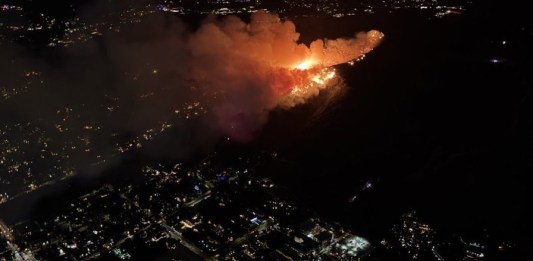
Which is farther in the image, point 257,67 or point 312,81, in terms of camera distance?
point 312,81

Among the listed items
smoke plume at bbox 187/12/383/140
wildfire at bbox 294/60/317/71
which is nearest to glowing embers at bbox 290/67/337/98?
smoke plume at bbox 187/12/383/140

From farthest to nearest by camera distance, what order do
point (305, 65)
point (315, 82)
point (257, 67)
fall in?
1. point (305, 65)
2. point (315, 82)
3. point (257, 67)

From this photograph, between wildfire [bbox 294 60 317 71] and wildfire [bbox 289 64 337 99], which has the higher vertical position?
wildfire [bbox 294 60 317 71]

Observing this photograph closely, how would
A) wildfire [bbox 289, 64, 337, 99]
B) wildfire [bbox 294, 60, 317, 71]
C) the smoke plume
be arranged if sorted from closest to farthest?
1. the smoke plume
2. wildfire [bbox 289, 64, 337, 99]
3. wildfire [bbox 294, 60, 317, 71]

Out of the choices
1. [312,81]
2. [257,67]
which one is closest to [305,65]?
[312,81]

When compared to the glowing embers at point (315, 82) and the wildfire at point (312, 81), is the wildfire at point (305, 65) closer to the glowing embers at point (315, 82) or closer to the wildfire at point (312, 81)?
the wildfire at point (312, 81)

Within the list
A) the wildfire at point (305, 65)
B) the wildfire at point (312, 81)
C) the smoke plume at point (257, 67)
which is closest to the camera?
the smoke plume at point (257, 67)

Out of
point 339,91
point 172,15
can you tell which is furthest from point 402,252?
point 172,15

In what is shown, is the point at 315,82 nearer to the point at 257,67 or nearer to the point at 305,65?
the point at 305,65

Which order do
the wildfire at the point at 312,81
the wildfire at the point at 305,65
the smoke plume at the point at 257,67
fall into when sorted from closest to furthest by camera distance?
the smoke plume at the point at 257,67, the wildfire at the point at 312,81, the wildfire at the point at 305,65

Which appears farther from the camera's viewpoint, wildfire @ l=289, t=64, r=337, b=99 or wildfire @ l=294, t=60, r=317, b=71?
wildfire @ l=294, t=60, r=317, b=71

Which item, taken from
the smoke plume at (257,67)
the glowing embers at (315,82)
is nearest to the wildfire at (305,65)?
the smoke plume at (257,67)

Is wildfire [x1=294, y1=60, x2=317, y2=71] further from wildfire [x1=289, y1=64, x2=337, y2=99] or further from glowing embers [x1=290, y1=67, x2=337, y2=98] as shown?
glowing embers [x1=290, y1=67, x2=337, y2=98]
